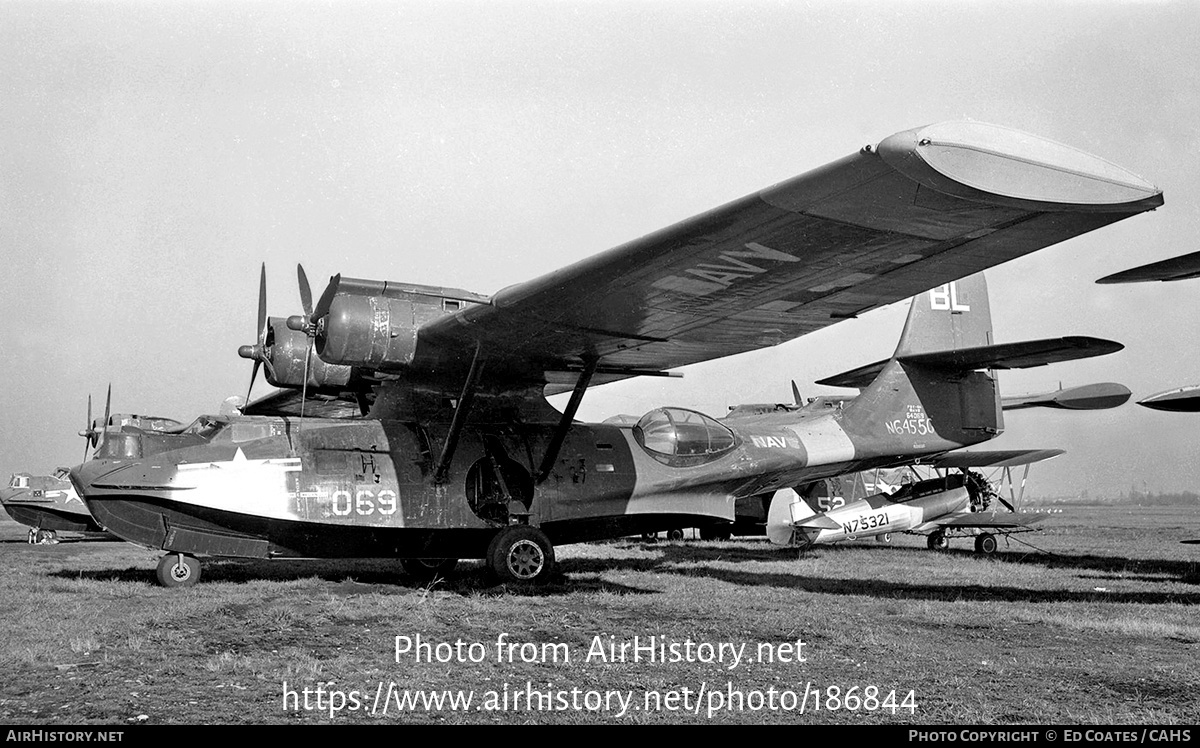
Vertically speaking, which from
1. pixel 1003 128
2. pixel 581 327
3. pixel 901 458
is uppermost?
pixel 1003 128

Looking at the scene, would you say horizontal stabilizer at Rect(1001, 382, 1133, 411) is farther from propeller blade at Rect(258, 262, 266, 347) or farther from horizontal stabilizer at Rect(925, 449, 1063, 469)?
propeller blade at Rect(258, 262, 266, 347)

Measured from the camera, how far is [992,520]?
1850 centimetres

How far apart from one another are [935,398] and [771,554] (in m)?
4.81

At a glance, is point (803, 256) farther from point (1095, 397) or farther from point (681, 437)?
point (1095, 397)

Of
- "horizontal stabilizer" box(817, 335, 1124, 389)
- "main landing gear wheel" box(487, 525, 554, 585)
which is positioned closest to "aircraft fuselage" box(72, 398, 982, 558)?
"main landing gear wheel" box(487, 525, 554, 585)

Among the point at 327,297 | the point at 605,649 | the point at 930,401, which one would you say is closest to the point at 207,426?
the point at 327,297

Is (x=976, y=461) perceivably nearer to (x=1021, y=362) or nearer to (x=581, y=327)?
(x=1021, y=362)

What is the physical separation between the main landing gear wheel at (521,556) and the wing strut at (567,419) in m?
0.87

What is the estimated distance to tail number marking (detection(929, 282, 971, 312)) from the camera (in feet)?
47.1

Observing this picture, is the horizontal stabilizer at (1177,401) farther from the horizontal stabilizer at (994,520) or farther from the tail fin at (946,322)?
the horizontal stabilizer at (994,520)

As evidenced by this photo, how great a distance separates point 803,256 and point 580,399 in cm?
386

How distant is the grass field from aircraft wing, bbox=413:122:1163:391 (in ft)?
9.44

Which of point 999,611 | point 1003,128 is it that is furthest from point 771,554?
point 1003,128
